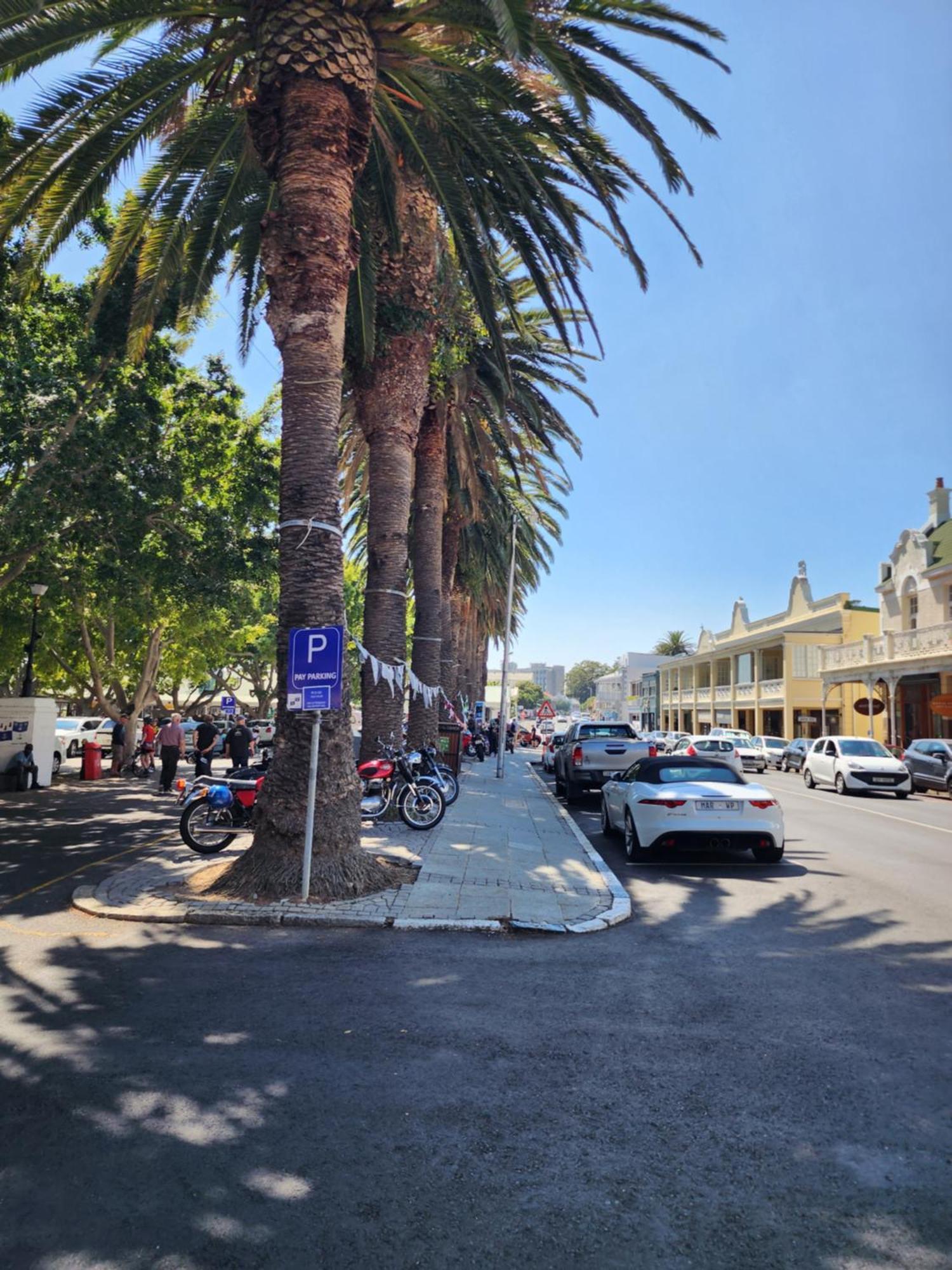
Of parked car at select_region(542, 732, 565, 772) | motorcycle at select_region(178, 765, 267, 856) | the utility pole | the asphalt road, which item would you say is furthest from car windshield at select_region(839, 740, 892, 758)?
motorcycle at select_region(178, 765, 267, 856)

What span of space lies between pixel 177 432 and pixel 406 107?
10.5 m

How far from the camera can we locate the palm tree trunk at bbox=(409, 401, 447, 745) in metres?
18.2

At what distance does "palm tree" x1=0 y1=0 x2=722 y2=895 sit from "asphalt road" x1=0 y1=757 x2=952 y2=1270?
2.62 meters

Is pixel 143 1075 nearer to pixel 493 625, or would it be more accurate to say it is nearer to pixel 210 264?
pixel 210 264

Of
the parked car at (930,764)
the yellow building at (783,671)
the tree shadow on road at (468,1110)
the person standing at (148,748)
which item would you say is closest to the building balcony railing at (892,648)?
the yellow building at (783,671)

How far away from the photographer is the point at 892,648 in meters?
35.6

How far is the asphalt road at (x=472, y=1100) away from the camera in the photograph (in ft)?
9.34

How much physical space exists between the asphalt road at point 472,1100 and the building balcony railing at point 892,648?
2888cm

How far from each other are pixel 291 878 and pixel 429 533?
11424mm

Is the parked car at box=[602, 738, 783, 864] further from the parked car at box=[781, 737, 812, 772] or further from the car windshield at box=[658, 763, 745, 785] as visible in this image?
the parked car at box=[781, 737, 812, 772]

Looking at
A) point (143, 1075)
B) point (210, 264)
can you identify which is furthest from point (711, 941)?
point (210, 264)

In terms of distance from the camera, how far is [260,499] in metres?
19.5

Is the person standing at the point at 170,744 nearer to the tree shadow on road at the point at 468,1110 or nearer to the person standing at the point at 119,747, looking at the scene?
the person standing at the point at 119,747

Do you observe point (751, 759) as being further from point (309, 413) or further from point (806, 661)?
Answer: point (309, 413)
